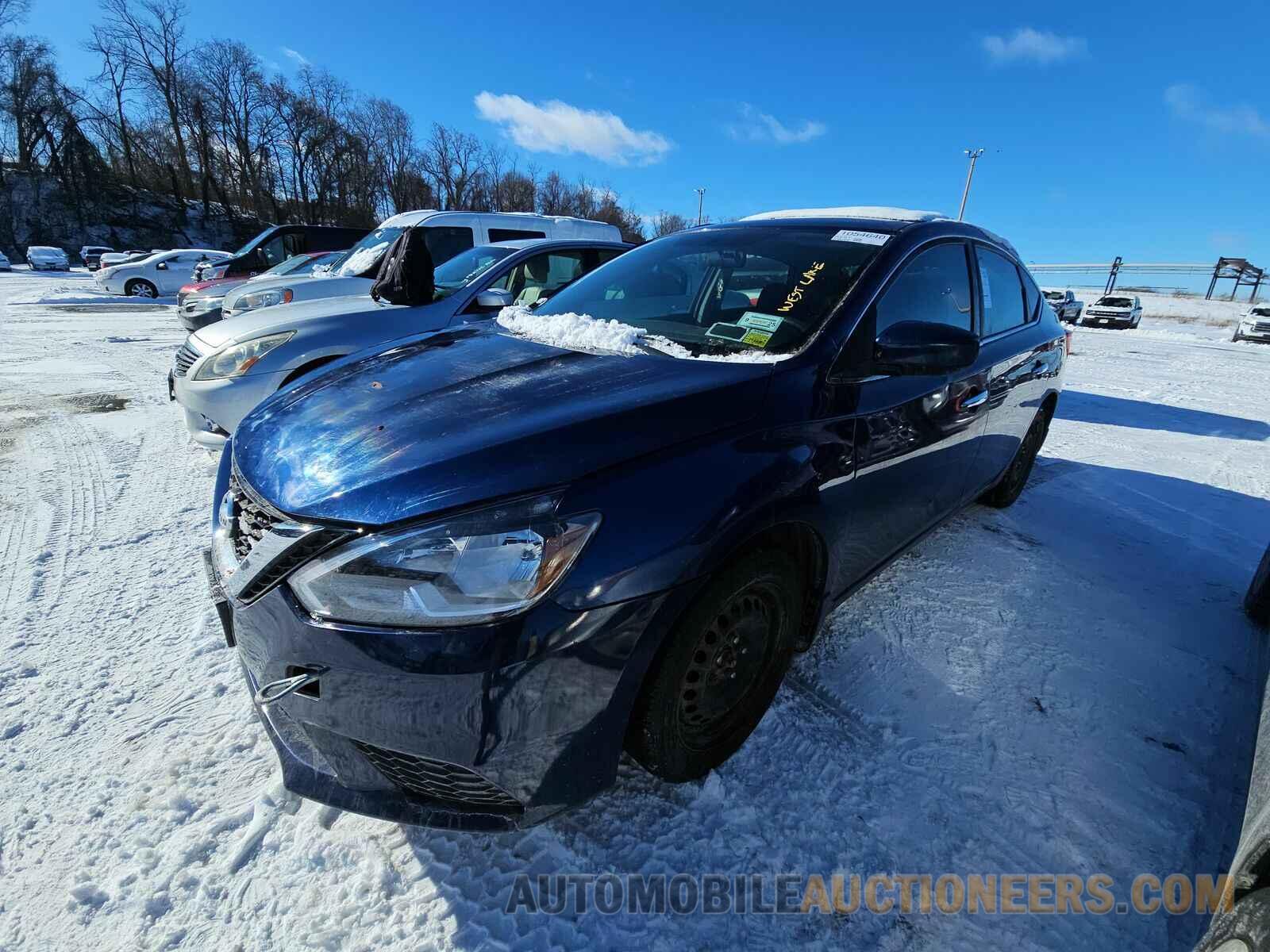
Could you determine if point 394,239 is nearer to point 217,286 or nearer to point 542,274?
point 542,274

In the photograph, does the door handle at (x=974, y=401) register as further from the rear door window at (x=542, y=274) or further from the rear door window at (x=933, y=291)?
the rear door window at (x=542, y=274)

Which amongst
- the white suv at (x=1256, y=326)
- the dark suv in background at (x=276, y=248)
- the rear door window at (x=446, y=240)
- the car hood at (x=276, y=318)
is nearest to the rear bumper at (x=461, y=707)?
the car hood at (x=276, y=318)

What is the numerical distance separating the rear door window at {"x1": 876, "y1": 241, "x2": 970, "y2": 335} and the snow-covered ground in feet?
4.33

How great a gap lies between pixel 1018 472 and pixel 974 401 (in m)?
1.60

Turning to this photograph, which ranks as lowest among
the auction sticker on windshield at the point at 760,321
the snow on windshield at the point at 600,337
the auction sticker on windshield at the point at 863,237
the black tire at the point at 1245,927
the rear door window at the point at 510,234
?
the black tire at the point at 1245,927

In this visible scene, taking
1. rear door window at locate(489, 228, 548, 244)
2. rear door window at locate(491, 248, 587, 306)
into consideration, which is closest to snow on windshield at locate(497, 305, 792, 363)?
rear door window at locate(491, 248, 587, 306)

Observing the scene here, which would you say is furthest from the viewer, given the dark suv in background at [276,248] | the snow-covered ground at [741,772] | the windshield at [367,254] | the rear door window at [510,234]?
the dark suv in background at [276,248]

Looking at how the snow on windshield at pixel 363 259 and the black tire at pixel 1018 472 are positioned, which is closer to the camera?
the black tire at pixel 1018 472

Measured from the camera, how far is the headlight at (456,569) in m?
1.30

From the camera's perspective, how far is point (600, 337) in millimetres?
2223

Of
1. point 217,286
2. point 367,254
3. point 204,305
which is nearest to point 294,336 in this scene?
point 367,254

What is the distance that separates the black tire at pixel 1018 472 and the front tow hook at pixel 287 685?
3.86m

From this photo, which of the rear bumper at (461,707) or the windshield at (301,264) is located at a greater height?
the windshield at (301,264)

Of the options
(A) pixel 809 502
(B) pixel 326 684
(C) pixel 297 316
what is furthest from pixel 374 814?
(C) pixel 297 316
